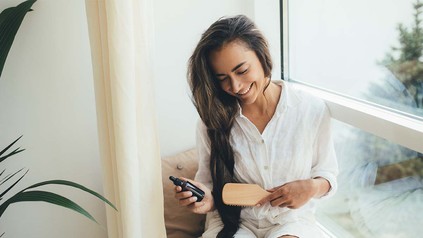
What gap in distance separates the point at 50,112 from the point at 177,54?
18.9 inches

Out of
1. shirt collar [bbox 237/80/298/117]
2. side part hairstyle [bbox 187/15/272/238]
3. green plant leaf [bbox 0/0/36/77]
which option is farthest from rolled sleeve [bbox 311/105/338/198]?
green plant leaf [bbox 0/0/36/77]

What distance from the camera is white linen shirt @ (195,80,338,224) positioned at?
1.22 m

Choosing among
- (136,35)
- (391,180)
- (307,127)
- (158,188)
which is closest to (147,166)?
(158,188)

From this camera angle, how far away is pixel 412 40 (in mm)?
1121

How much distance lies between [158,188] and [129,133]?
0.21 m

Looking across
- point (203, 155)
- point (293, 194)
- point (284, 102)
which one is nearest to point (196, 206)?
point (203, 155)

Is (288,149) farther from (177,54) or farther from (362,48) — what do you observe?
(177,54)

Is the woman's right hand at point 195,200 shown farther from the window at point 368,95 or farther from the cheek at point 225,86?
the window at point 368,95

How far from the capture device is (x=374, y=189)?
1367 mm

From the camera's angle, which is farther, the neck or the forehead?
the neck

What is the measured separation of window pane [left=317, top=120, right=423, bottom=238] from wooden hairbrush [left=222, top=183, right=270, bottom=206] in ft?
1.32

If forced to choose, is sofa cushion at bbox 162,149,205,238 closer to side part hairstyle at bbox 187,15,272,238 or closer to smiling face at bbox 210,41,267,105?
side part hairstyle at bbox 187,15,272,238

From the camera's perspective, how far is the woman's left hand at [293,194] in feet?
3.87

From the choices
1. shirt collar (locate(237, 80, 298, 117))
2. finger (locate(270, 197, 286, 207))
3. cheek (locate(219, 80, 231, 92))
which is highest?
cheek (locate(219, 80, 231, 92))
